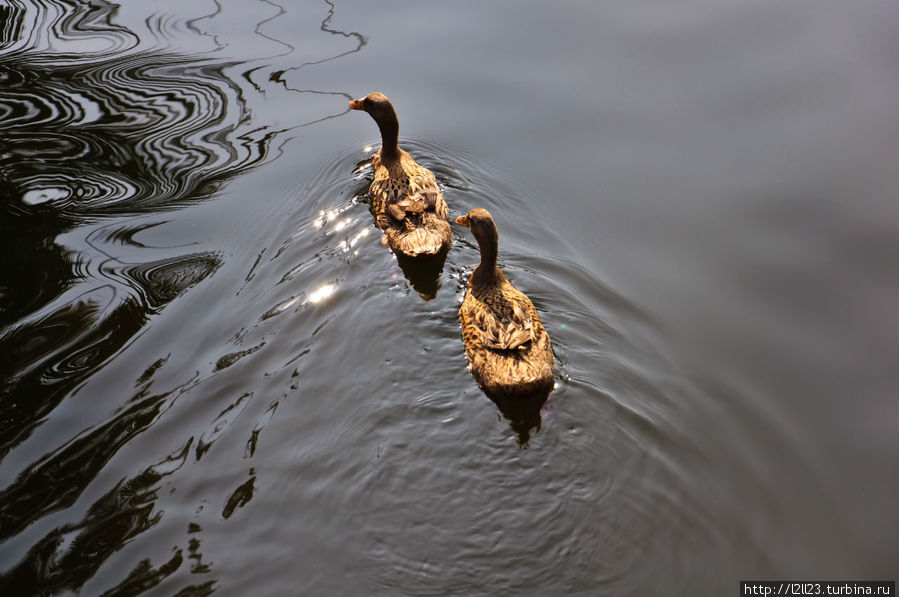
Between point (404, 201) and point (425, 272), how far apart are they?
82 centimetres

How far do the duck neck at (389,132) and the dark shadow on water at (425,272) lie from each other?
1.53 meters

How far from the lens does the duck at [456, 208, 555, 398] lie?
5.36m

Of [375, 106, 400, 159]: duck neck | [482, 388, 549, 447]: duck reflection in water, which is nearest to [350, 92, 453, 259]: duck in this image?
[375, 106, 400, 159]: duck neck

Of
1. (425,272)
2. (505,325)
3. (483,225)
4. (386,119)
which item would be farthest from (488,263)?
(386,119)

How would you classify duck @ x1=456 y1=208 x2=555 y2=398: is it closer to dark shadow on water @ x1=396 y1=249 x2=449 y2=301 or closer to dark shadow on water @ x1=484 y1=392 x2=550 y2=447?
dark shadow on water @ x1=484 y1=392 x2=550 y2=447

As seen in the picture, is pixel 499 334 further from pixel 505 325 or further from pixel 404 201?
pixel 404 201

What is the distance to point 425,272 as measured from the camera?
6973 mm

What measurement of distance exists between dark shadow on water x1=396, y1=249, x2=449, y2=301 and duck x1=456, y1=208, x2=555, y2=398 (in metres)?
0.51

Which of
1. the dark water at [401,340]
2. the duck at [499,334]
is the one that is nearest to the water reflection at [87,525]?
the dark water at [401,340]

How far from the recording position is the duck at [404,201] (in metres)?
6.99

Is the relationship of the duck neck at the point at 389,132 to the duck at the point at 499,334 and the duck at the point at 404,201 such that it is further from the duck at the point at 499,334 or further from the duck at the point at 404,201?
the duck at the point at 499,334

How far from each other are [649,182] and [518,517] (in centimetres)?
431

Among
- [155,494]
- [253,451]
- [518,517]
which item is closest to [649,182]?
[518,517]

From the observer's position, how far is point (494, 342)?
5504mm
